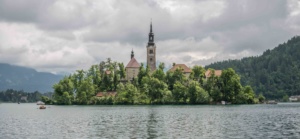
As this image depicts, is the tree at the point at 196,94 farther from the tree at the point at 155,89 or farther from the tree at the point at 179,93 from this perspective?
the tree at the point at 155,89

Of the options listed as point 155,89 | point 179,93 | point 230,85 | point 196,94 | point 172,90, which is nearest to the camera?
point 230,85

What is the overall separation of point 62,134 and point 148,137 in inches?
443

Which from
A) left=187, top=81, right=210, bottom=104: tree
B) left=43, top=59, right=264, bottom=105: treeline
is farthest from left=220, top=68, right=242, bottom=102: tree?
left=187, top=81, right=210, bottom=104: tree

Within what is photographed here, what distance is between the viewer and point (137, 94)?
18125cm

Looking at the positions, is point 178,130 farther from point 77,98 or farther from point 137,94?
point 77,98

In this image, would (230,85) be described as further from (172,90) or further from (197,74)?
(172,90)

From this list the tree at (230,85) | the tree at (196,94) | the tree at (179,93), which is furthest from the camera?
the tree at (179,93)

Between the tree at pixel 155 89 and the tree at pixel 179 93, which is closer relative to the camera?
the tree at pixel 179 93

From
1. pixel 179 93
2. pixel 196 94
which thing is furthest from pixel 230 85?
pixel 179 93

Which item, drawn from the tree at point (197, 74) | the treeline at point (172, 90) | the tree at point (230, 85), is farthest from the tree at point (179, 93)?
the tree at point (230, 85)

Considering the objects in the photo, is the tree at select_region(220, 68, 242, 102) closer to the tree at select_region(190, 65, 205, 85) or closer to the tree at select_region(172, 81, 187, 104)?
the tree at select_region(190, 65, 205, 85)

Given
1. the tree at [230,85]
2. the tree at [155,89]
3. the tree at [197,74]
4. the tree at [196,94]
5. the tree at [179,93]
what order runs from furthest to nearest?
1. the tree at [197,74]
2. the tree at [155,89]
3. the tree at [179,93]
4. the tree at [196,94]
5. the tree at [230,85]

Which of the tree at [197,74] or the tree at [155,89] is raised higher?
the tree at [197,74]

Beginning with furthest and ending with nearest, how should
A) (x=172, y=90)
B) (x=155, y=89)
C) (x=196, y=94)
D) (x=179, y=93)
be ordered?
(x=172, y=90) < (x=155, y=89) < (x=179, y=93) < (x=196, y=94)
